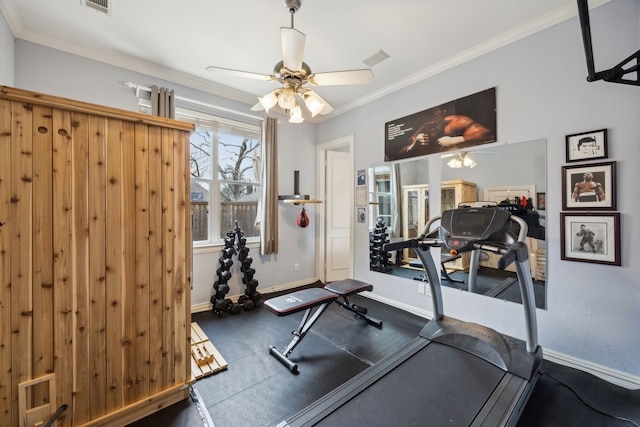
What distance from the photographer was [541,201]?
2316 millimetres

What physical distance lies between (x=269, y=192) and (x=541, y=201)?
3.14m

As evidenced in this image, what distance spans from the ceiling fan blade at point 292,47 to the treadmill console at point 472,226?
171 centimetres

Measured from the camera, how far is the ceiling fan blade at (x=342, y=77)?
6.68 ft

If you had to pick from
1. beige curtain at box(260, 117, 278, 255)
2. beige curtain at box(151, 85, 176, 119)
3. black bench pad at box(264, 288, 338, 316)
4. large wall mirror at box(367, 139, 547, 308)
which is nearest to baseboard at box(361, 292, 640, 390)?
large wall mirror at box(367, 139, 547, 308)

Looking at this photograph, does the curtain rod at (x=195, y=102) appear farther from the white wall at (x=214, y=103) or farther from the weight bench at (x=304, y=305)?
the weight bench at (x=304, y=305)

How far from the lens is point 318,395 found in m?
1.86

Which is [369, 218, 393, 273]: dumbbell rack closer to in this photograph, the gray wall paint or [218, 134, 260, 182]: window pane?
the gray wall paint

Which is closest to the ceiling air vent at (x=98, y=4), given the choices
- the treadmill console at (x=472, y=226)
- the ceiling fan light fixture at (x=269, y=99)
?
the ceiling fan light fixture at (x=269, y=99)


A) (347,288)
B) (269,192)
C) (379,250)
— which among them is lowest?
(347,288)

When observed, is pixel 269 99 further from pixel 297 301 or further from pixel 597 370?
pixel 597 370

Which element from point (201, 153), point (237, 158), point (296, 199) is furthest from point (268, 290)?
point (201, 153)

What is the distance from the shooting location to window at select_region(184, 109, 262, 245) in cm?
353

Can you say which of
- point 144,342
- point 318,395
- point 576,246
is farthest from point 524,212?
point 144,342

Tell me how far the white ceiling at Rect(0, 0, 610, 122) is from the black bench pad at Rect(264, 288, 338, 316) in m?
2.53
